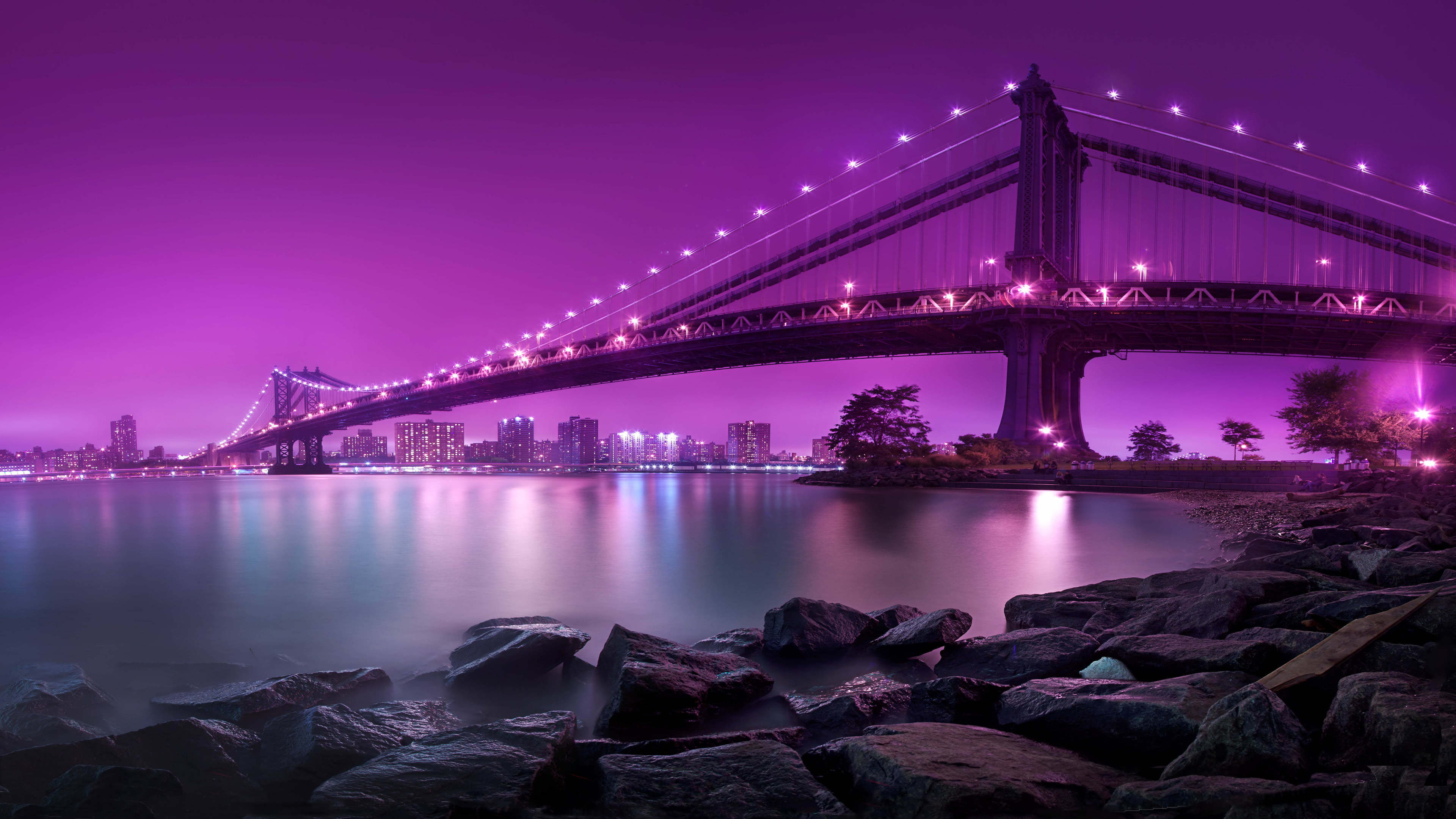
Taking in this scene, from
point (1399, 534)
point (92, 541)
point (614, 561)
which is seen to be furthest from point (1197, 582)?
point (92, 541)

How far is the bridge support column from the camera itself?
31.9m

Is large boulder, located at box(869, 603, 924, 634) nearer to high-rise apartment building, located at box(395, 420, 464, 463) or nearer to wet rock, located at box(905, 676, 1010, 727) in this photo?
A: wet rock, located at box(905, 676, 1010, 727)

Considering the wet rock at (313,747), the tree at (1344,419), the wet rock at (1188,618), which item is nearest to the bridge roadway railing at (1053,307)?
the tree at (1344,419)

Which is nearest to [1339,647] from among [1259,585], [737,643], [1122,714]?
[1122,714]

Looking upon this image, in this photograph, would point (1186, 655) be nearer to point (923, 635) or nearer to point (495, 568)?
point (923, 635)

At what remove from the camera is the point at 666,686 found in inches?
145

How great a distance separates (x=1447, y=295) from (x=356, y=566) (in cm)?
5379

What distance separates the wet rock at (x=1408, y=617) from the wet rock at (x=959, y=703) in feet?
5.85

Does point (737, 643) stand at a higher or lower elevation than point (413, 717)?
lower

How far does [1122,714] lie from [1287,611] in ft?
6.80

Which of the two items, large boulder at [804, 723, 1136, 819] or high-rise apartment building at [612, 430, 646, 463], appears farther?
high-rise apartment building at [612, 430, 646, 463]

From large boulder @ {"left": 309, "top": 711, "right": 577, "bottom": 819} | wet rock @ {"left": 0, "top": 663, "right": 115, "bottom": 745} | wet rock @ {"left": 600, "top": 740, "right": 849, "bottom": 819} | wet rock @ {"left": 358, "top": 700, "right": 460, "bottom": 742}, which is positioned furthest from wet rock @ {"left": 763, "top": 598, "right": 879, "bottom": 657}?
wet rock @ {"left": 0, "top": 663, "right": 115, "bottom": 745}

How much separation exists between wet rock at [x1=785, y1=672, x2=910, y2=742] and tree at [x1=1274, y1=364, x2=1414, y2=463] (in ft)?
101

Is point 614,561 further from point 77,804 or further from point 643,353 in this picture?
point 643,353
